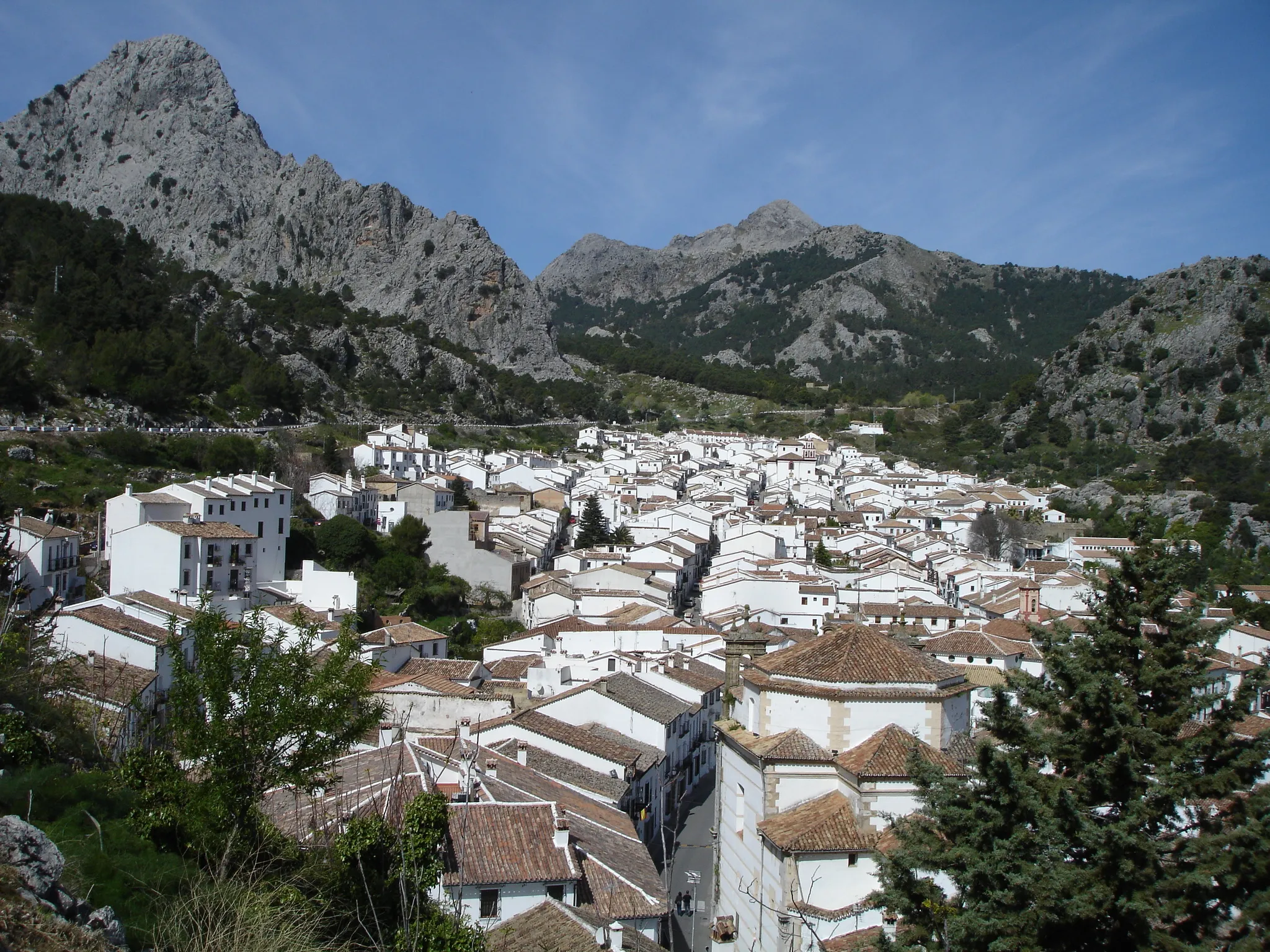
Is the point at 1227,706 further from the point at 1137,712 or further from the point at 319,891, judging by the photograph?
the point at 319,891

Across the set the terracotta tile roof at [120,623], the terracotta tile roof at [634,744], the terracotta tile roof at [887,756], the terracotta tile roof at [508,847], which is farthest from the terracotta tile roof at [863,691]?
the terracotta tile roof at [120,623]

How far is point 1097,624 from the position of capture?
10.3 metres

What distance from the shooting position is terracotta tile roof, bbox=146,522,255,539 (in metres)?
32.3

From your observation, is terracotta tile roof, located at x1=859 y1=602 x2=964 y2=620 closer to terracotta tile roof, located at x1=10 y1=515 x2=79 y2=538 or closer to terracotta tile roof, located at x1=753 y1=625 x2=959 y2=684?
terracotta tile roof, located at x1=753 y1=625 x2=959 y2=684

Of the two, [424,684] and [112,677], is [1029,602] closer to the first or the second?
[424,684]

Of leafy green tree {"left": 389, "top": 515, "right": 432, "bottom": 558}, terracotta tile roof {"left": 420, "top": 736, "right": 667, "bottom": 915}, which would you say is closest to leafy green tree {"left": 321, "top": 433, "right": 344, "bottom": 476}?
leafy green tree {"left": 389, "top": 515, "right": 432, "bottom": 558}

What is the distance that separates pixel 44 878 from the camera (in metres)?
6.04

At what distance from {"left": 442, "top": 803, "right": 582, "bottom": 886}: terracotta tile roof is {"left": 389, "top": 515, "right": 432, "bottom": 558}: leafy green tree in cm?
3160

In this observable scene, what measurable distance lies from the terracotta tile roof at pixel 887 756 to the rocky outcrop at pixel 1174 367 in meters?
89.4

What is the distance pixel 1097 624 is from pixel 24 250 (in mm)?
70585

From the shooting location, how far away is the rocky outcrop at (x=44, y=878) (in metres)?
5.85

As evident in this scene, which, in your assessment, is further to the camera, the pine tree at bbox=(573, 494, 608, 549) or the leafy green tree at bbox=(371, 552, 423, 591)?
the pine tree at bbox=(573, 494, 608, 549)

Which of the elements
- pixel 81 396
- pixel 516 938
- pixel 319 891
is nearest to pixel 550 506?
pixel 81 396

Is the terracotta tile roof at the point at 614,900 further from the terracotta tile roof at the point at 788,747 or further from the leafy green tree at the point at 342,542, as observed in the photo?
the leafy green tree at the point at 342,542
